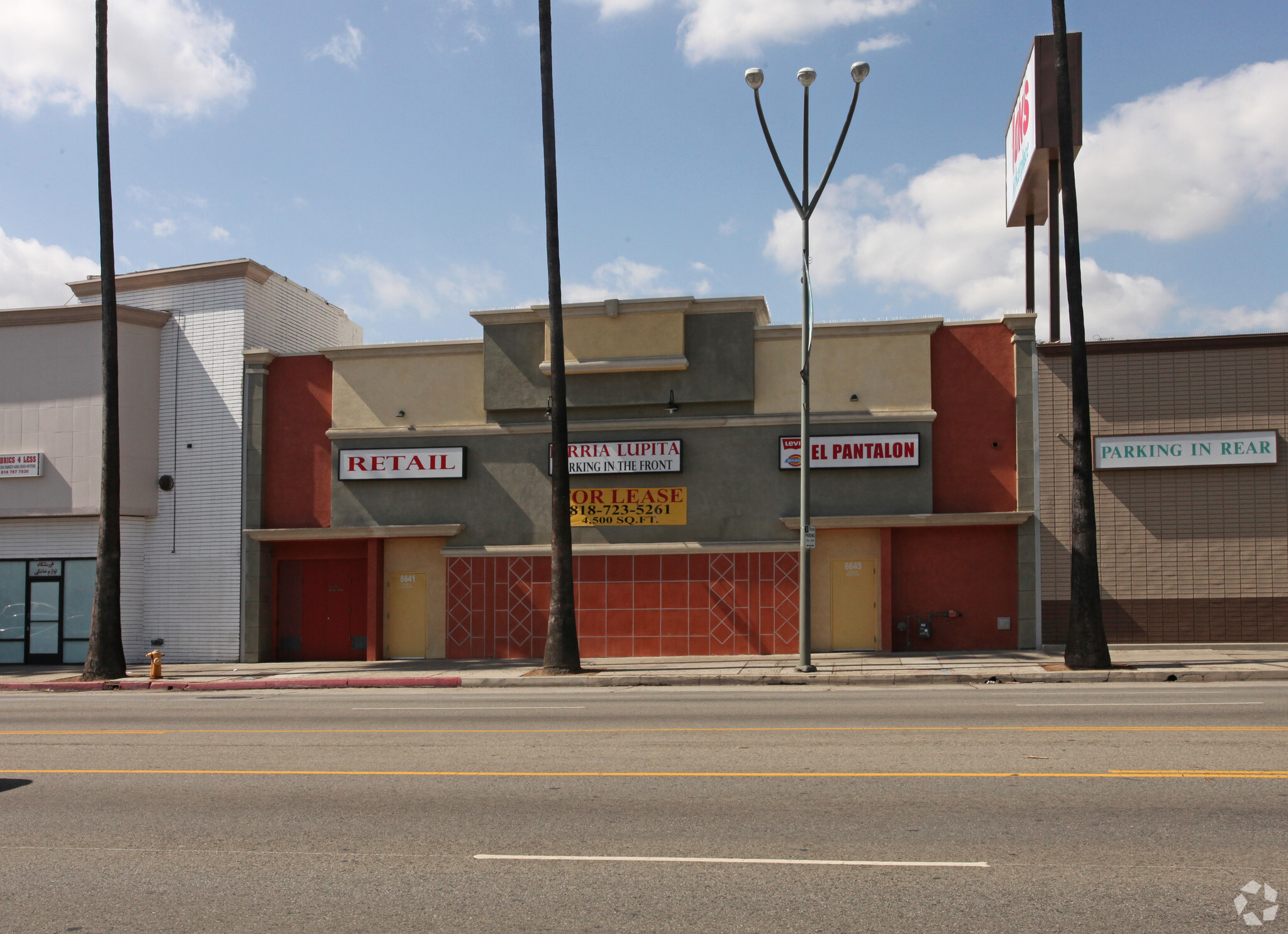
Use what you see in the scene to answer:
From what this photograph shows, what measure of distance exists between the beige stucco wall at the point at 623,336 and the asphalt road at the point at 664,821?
11.2 m

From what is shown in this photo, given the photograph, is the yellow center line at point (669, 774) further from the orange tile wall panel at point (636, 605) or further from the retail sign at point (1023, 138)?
the retail sign at point (1023, 138)

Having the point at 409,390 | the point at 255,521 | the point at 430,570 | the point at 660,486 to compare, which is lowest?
the point at 430,570

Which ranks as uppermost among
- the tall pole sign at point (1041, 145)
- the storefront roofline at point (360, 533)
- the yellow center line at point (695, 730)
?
the tall pole sign at point (1041, 145)

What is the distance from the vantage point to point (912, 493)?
874 inches

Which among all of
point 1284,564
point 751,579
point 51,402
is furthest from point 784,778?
point 51,402

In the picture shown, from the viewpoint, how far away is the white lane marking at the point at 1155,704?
1292 centimetres

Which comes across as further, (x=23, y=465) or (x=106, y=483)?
(x=23, y=465)

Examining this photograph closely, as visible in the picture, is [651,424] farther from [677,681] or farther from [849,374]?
[677,681]

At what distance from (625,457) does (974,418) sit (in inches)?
298

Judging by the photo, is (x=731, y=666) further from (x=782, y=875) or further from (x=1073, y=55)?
(x=1073, y=55)

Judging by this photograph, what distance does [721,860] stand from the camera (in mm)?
6492

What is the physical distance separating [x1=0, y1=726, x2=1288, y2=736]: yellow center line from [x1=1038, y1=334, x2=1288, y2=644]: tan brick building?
11.0 m

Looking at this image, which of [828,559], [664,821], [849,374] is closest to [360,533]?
[828,559]

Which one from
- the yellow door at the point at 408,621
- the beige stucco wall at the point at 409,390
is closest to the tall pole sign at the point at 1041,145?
the beige stucco wall at the point at 409,390
